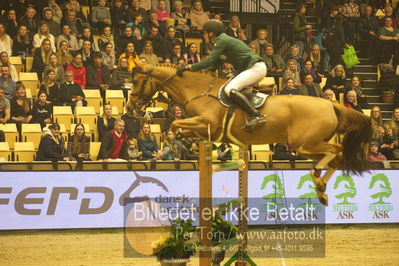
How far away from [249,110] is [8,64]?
8457 millimetres

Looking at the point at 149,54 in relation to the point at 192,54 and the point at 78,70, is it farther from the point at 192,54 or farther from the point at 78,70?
the point at 78,70

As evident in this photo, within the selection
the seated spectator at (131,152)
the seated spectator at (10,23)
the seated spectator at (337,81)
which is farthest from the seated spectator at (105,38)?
the seated spectator at (337,81)

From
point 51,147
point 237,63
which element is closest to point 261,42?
point 51,147

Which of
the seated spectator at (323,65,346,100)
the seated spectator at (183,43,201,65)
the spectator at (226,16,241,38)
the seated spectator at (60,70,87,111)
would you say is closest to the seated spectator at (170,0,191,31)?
the spectator at (226,16,241,38)

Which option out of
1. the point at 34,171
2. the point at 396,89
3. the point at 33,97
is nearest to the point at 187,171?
the point at 34,171

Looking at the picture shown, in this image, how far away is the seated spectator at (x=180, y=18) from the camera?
63.3 ft

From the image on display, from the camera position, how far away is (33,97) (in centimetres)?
1722

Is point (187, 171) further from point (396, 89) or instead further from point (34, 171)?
point (396, 89)

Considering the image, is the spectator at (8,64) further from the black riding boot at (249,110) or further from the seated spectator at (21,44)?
the black riding boot at (249,110)

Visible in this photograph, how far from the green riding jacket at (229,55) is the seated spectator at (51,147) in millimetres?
5686

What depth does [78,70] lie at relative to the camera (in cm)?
1747

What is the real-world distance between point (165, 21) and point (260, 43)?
245 cm

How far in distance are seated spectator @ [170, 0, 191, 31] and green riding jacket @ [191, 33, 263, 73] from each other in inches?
355

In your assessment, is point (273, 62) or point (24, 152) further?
point (273, 62)
